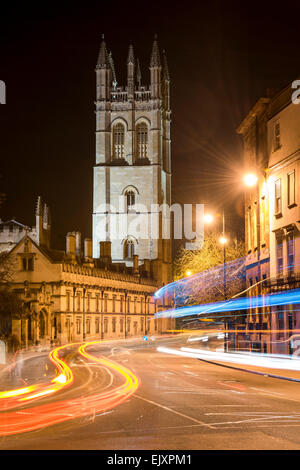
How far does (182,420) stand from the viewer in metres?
12.3

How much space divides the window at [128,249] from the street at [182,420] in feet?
282

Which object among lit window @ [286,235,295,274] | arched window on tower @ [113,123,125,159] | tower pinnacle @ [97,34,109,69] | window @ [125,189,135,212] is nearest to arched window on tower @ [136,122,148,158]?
arched window on tower @ [113,123,125,159]

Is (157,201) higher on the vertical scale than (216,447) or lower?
higher

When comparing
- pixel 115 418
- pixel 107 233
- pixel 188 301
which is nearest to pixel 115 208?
pixel 107 233

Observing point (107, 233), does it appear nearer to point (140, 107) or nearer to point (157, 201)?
point (157, 201)

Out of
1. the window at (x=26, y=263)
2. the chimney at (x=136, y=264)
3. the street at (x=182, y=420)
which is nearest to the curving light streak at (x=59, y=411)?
the street at (x=182, y=420)

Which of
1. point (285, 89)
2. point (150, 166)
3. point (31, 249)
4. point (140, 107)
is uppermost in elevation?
point (140, 107)

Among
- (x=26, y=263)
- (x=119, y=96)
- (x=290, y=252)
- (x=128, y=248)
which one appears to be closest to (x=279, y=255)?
(x=290, y=252)

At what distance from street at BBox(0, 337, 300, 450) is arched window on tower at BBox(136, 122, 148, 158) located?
93512mm

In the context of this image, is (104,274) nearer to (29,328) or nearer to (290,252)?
(29,328)

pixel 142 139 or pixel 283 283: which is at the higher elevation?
pixel 142 139

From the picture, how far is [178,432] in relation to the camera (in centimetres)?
1088

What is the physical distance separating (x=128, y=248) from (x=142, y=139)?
19.9m

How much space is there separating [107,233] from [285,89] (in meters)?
73.3
